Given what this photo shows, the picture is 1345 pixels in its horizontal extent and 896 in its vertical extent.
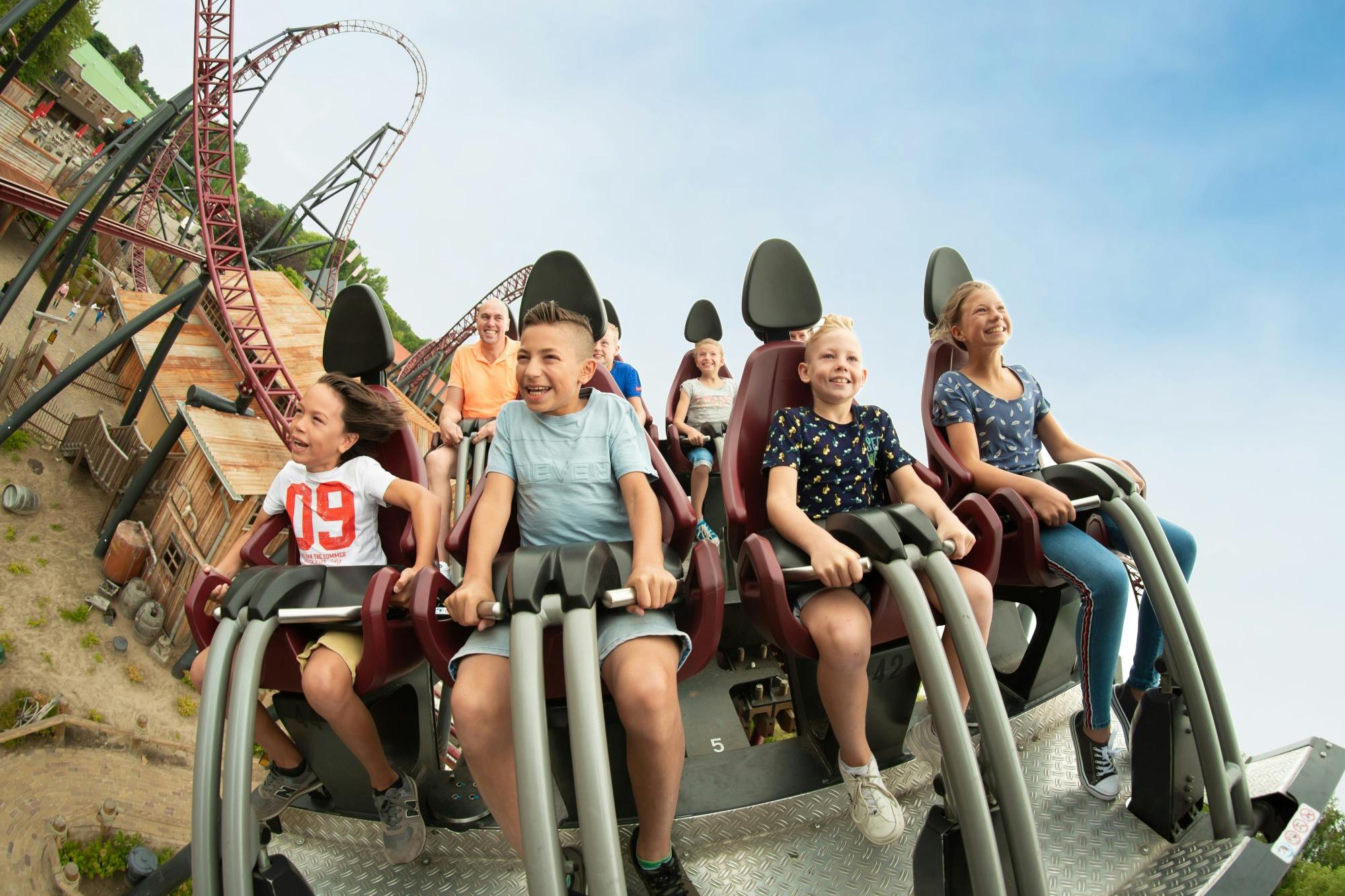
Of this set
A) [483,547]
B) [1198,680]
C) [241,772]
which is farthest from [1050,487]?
[241,772]

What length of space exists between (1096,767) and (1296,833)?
380 millimetres

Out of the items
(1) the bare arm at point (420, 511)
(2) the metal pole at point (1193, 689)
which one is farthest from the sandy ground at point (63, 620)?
(2) the metal pole at point (1193, 689)

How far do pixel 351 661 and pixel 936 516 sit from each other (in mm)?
1348

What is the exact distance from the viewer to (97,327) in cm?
1414

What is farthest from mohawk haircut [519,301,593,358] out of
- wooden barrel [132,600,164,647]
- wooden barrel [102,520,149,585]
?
wooden barrel [102,520,149,585]

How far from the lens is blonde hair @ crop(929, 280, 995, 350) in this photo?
2168mm

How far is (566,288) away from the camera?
1996 millimetres

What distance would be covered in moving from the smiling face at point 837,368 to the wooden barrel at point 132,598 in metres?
9.53

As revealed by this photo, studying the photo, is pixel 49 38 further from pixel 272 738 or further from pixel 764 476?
pixel 764 476

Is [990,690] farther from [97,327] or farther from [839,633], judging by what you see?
[97,327]

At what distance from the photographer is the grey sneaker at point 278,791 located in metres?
1.66

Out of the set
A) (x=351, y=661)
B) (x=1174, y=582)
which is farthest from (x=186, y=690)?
(x=1174, y=582)

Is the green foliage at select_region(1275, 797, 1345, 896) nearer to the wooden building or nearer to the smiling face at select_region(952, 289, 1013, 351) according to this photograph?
the smiling face at select_region(952, 289, 1013, 351)

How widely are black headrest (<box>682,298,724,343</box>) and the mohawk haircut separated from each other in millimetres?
2712
